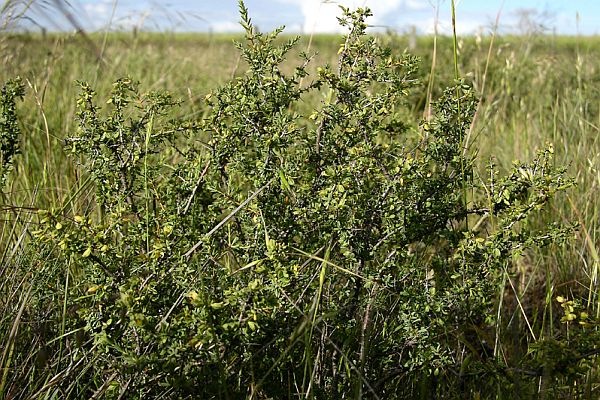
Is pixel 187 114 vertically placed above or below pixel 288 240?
above

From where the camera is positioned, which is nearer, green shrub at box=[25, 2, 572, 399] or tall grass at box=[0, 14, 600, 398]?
green shrub at box=[25, 2, 572, 399]

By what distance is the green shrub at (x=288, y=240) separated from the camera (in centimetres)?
157

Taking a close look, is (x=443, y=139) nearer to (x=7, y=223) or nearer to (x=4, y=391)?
(x=4, y=391)

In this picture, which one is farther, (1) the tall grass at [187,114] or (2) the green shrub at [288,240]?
(1) the tall grass at [187,114]

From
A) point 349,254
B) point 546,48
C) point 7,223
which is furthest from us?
point 546,48

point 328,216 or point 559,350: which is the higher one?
point 328,216

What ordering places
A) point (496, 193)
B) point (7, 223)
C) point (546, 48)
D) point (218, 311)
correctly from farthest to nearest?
point (546, 48) < point (7, 223) < point (496, 193) < point (218, 311)

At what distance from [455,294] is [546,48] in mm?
5335

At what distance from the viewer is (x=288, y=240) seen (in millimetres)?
1720

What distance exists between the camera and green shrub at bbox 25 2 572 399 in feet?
5.14

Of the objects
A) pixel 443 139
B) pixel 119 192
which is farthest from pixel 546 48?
pixel 119 192

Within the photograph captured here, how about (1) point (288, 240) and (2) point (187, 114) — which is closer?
(1) point (288, 240)

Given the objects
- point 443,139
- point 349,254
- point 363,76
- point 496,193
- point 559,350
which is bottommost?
point 559,350

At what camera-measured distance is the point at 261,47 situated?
5.90 feet
